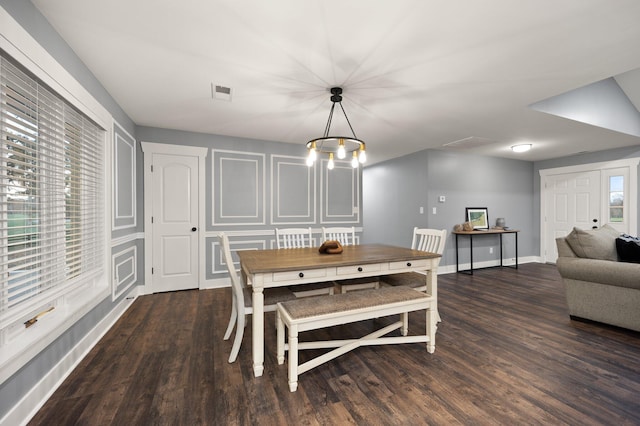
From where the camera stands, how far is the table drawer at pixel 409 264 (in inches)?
94.5

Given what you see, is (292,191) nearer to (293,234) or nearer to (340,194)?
(340,194)

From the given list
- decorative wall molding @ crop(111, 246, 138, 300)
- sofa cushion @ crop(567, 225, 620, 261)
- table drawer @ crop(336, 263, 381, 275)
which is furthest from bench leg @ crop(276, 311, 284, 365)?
sofa cushion @ crop(567, 225, 620, 261)

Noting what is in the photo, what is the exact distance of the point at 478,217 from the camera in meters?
5.71

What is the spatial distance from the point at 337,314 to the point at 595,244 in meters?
2.81

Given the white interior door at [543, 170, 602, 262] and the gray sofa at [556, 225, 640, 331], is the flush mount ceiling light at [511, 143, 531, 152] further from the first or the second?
the gray sofa at [556, 225, 640, 331]

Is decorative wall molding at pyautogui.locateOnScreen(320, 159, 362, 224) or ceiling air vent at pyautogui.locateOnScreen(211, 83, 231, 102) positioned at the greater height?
ceiling air vent at pyautogui.locateOnScreen(211, 83, 231, 102)

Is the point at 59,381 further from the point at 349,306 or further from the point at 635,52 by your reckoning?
the point at 635,52

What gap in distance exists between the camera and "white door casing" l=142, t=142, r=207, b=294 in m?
3.92

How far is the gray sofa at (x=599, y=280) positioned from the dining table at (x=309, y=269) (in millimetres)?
1610

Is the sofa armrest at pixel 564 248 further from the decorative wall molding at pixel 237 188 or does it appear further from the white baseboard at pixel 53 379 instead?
the white baseboard at pixel 53 379

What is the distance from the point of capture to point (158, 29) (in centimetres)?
187

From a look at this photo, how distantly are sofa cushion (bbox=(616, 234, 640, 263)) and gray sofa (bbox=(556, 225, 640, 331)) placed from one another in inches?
2.0

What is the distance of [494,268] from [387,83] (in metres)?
4.78

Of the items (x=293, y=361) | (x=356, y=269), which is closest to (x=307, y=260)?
(x=356, y=269)
